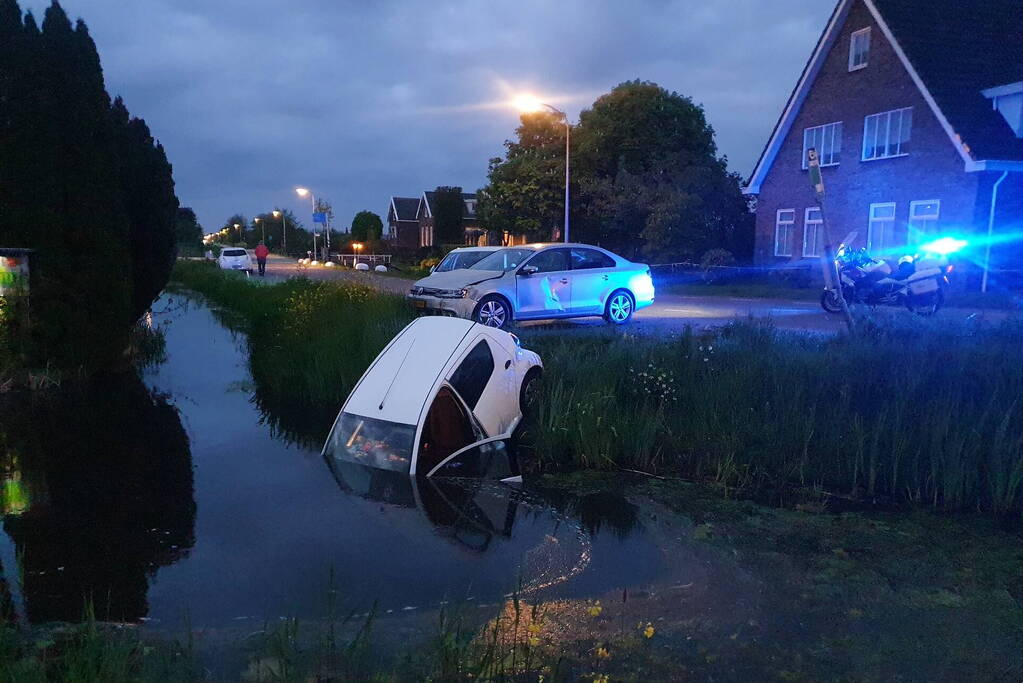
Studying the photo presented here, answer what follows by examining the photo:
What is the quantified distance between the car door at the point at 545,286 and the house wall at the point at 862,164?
1509 cm

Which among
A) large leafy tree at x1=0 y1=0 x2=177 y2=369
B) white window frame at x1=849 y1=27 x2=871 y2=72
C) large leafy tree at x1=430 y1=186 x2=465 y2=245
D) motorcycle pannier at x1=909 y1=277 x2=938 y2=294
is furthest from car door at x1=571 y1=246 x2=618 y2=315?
large leafy tree at x1=430 y1=186 x2=465 y2=245

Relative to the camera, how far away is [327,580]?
209 inches

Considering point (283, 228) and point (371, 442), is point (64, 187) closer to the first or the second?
point (371, 442)

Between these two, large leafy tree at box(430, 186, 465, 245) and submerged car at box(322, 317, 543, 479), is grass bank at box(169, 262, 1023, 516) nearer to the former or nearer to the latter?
submerged car at box(322, 317, 543, 479)

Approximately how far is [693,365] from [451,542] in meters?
3.75

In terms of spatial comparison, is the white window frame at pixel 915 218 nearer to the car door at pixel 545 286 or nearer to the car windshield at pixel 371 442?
the car door at pixel 545 286

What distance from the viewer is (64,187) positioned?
1129cm

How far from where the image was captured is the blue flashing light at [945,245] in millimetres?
22125

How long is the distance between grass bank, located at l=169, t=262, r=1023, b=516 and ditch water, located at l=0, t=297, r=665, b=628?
1089mm

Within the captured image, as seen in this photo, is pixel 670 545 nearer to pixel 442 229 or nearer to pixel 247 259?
pixel 247 259

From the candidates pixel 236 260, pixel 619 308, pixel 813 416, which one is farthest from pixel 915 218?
pixel 236 260

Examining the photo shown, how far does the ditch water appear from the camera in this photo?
16.7 ft

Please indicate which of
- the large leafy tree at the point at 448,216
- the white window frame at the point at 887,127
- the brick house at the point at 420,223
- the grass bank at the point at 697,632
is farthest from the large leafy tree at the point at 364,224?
the grass bank at the point at 697,632

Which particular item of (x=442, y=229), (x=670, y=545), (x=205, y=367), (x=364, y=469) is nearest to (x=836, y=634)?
(x=670, y=545)
